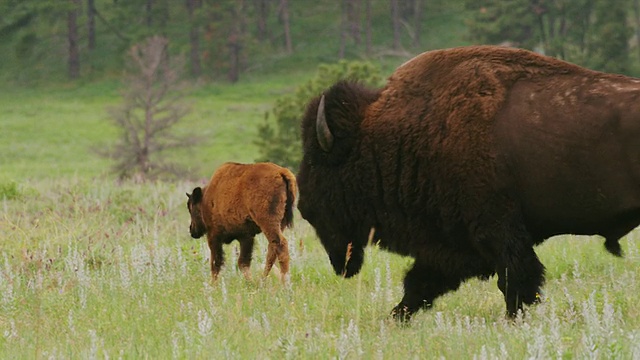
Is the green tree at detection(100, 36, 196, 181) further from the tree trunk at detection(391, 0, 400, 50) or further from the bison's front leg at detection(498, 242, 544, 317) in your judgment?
the tree trunk at detection(391, 0, 400, 50)

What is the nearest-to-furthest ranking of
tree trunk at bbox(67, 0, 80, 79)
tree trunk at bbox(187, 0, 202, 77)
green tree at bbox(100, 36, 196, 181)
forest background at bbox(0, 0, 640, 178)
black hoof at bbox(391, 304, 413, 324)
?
black hoof at bbox(391, 304, 413, 324) → green tree at bbox(100, 36, 196, 181) → forest background at bbox(0, 0, 640, 178) → tree trunk at bbox(67, 0, 80, 79) → tree trunk at bbox(187, 0, 202, 77)

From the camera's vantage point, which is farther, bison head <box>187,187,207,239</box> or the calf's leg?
bison head <box>187,187,207,239</box>

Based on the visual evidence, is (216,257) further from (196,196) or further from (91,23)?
(91,23)

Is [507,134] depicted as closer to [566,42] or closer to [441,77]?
[441,77]

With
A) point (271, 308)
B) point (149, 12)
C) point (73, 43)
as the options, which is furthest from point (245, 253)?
point (149, 12)

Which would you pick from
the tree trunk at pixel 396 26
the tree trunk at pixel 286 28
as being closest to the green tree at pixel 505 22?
the tree trunk at pixel 396 26

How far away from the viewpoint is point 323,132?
22.6ft

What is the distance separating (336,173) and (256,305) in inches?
43.1

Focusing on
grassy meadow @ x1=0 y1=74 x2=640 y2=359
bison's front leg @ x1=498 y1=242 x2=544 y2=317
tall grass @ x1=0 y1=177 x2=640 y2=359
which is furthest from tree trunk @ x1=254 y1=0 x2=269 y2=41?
bison's front leg @ x1=498 y1=242 x2=544 y2=317

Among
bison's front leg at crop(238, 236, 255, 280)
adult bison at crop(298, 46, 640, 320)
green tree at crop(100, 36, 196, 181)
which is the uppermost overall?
adult bison at crop(298, 46, 640, 320)

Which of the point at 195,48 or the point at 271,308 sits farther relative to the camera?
the point at 195,48

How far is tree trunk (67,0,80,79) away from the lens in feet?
220

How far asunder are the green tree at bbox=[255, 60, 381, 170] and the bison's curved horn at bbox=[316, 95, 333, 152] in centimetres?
2627

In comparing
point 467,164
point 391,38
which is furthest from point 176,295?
point 391,38
